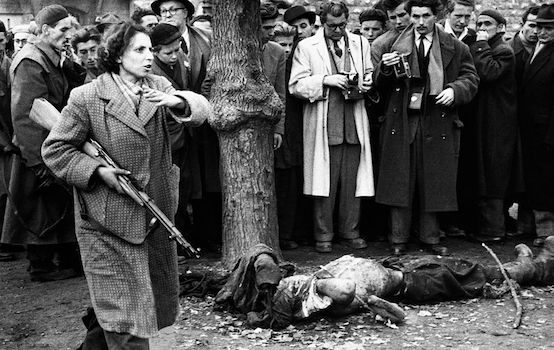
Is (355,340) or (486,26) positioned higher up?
(486,26)

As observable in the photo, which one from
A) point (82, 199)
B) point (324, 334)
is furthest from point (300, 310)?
point (82, 199)

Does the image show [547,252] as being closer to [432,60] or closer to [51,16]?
[432,60]

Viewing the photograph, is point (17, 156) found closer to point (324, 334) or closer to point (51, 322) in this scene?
point (51, 322)

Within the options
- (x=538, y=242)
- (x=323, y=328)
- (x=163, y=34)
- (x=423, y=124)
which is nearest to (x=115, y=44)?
(x=323, y=328)

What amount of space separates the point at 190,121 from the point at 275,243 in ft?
8.70

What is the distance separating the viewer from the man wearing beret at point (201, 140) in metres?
7.59

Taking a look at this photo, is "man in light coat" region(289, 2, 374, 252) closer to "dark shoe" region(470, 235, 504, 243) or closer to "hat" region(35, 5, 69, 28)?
"dark shoe" region(470, 235, 504, 243)

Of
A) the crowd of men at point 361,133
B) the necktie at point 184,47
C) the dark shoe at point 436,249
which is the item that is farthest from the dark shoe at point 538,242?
the necktie at point 184,47

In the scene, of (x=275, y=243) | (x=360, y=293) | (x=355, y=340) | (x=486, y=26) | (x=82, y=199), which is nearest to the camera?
(x=82, y=199)

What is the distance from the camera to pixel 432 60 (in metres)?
7.57

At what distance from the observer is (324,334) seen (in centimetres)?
554

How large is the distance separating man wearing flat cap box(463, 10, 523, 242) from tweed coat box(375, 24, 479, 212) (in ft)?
1.32

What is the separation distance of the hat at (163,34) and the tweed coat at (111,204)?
2683 mm

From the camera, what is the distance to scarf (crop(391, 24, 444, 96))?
24.7ft
